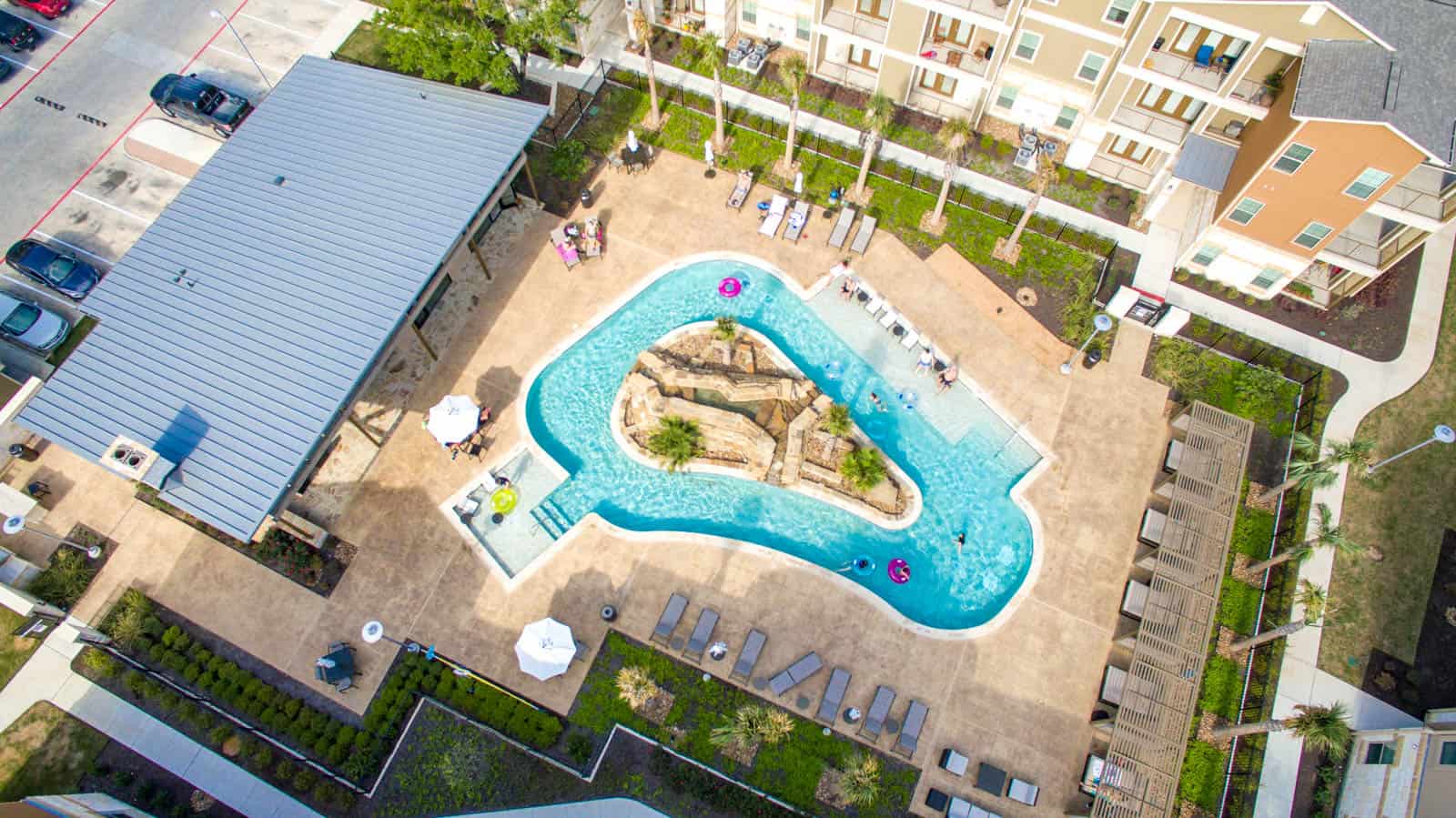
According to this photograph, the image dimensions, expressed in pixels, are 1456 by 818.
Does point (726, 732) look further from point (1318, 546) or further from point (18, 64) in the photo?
point (18, 64)

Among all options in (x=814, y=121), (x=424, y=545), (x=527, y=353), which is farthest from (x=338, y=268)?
(x=814, y=121)

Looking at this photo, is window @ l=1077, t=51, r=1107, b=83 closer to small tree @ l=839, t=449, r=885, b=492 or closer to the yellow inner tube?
small tree @ l=839, t=449, r=885, b=492

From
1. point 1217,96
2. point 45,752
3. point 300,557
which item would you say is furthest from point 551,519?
point 1217,96

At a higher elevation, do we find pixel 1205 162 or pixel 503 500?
pixel 1205 162

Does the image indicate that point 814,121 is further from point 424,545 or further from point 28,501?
point 28,501

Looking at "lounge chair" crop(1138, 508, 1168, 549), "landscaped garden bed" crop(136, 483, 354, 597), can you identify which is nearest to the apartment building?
"lounge chair" crop(1138, 508, 1168, 549)

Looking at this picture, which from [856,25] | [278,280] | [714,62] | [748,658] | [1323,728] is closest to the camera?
[1323,728]

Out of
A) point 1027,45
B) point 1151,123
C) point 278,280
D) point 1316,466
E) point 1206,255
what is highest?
point 1027,45
